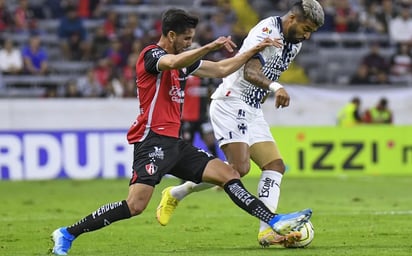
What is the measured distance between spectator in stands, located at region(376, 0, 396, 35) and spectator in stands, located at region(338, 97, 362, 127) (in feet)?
14.7

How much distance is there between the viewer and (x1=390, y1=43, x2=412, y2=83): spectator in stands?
2532cm

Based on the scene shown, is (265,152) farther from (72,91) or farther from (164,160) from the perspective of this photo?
(72,91)

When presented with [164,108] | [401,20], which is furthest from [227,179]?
[401,20]

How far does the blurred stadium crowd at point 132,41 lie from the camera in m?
24.0

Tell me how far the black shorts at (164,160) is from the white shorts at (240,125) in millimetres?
954

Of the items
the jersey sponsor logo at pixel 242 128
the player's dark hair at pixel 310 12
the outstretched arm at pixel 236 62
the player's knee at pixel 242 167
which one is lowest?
the player's knee at pixel 242 167

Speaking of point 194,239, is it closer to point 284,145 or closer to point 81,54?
point 284,145

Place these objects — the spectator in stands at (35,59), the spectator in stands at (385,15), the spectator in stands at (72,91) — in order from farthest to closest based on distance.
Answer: the spectator in stands at (385,15) < the spectator in stands at (35,59) < the spectator in stands at (72,91)

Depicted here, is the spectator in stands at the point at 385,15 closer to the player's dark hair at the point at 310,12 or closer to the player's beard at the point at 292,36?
the player's beard at the point at 292,36

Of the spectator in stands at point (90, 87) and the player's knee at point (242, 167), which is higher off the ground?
the player's knee at point (242, 167)

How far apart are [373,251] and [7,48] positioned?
15771mm

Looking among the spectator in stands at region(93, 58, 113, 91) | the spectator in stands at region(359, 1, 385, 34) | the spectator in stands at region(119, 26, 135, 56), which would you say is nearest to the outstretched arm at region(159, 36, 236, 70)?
the spectator in stands at region(93, 58, 113, 91)

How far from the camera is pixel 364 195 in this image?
56.5 ft

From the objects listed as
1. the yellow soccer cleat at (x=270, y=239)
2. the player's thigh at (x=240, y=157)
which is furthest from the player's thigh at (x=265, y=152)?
the yellow soccer cleat at (x=270, y=239)
